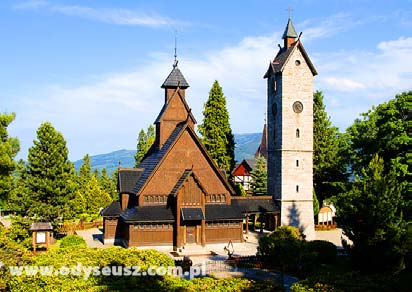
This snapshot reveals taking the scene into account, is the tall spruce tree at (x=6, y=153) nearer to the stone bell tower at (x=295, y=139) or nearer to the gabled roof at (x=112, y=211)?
the gabled roof at (x=112, y=211)

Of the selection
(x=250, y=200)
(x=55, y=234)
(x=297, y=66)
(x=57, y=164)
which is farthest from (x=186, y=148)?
(x=55, y=234)

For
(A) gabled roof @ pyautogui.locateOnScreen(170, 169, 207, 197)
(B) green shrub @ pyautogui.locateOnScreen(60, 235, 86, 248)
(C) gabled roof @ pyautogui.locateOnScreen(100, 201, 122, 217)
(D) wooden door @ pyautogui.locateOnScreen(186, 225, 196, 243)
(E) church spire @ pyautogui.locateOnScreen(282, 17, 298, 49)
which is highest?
(E) church spire @ pyautogui.locateOnScreen(282, 17, 298, 49)

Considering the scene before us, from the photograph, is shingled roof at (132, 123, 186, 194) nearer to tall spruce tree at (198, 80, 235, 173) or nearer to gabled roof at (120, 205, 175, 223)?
gabled roof at (120, 205, 175, 223)

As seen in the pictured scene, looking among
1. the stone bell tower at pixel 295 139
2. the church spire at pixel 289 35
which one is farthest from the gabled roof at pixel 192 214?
the church spire at pixel 289 35

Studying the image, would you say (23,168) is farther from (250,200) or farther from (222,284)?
(222,284)

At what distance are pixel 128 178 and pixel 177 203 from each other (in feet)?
19.8

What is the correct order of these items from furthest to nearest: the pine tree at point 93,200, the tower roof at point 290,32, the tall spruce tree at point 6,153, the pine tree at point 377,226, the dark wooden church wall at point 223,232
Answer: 1. the pine tree at point 93,200
2. the tower roof at point 290,32
3. the dark wooden church wall at point 223,232
4. the tall spruce tree at point 6,153
5. the pine tree at point 377,226

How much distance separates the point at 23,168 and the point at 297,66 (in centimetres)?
2380

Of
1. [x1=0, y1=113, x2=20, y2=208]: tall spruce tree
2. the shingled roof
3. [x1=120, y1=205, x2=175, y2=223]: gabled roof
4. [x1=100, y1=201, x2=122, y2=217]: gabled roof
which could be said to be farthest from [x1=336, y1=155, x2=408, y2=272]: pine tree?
[x1=100, y1=201, x2=122, y2=217]: gabled roof

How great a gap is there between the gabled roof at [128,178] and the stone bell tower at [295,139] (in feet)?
38.9

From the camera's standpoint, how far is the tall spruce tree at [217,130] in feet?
149

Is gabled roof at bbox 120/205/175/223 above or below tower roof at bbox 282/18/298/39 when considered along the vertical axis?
below

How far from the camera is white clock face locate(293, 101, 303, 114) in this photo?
3588 cm

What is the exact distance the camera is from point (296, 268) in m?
22.8
